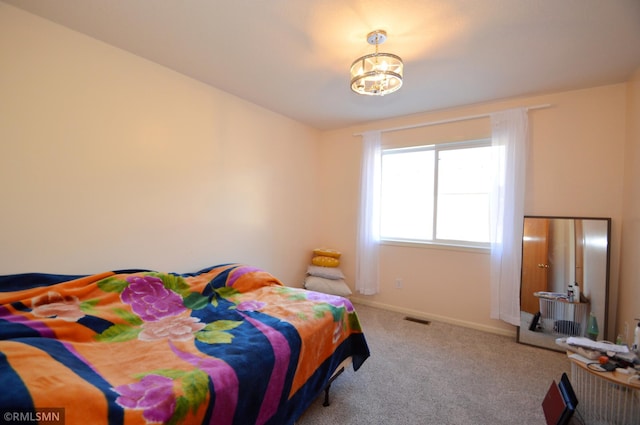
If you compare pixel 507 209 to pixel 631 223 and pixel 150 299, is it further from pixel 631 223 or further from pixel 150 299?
Result: pixel 150 299

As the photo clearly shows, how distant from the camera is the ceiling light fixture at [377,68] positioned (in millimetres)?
1722

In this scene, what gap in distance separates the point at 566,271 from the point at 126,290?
3746 millimetres

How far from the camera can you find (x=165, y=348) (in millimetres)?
1340

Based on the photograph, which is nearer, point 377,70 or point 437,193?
point 377,70

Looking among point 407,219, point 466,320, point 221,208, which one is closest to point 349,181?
point 407,219

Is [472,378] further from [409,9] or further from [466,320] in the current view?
[409,9]

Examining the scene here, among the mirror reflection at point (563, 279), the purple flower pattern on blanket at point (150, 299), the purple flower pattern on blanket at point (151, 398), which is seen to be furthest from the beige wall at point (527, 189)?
the purple flower pattern on blanket at point (151, 398)

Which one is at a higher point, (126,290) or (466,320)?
(126,290)

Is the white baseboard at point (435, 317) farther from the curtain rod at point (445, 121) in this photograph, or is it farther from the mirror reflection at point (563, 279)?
the curtain rod at point (445, 121)

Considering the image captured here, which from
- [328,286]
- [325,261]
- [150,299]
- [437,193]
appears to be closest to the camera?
[150,299]

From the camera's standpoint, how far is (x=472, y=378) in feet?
6.91

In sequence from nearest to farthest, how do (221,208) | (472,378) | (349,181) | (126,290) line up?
(126,290)
(472,378)
(221,208)
(349,181)

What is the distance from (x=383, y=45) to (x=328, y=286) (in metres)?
2.68

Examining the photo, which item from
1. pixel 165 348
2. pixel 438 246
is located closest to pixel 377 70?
pixel 165 348
